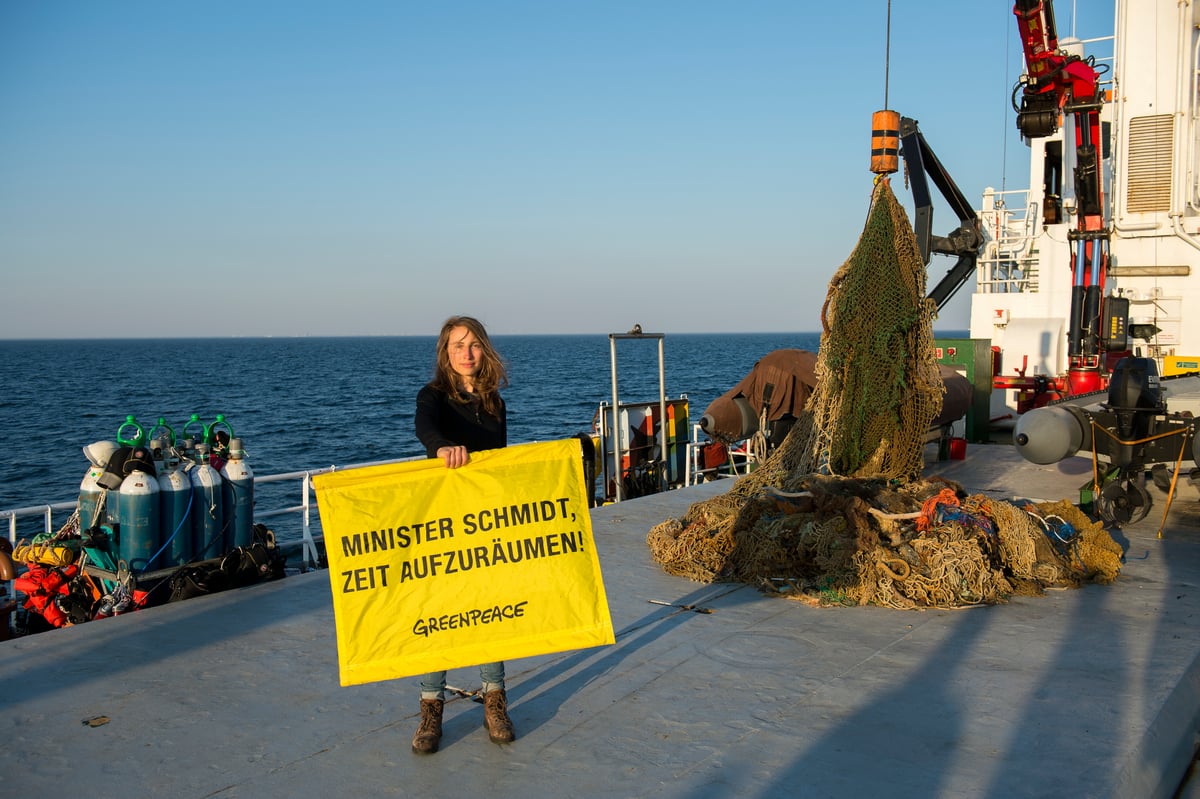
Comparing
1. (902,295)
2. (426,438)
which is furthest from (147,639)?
(902,295)

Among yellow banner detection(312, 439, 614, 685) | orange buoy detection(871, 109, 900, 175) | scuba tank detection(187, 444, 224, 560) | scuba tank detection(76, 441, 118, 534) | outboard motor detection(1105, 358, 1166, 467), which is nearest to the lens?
yellow banner detection(312, 439, 614, 685)

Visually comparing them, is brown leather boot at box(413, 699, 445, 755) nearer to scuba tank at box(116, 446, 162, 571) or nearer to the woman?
the woman

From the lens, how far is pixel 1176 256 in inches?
680

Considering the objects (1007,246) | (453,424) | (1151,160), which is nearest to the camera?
(453,424)

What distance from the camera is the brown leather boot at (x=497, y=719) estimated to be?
4555mm

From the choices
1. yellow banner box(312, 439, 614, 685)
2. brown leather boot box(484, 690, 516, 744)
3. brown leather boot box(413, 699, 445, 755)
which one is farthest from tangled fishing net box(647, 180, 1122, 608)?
brown leather boot box(413, 699, 445, 755)

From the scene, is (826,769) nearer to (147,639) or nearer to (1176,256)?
(147,639)

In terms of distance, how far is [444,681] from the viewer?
4609 millimetres

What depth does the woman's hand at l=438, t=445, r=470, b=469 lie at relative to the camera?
14.7 ft

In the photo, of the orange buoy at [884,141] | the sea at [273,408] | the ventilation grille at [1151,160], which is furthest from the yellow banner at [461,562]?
the ventilation grille at [1151,160]

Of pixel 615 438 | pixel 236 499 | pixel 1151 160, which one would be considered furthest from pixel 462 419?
pixel 1151 160

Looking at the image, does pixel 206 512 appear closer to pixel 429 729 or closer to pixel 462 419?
pixel 462 419

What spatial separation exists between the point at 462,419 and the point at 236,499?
4.41 metres

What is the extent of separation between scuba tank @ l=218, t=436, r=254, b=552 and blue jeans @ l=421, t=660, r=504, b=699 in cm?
439
